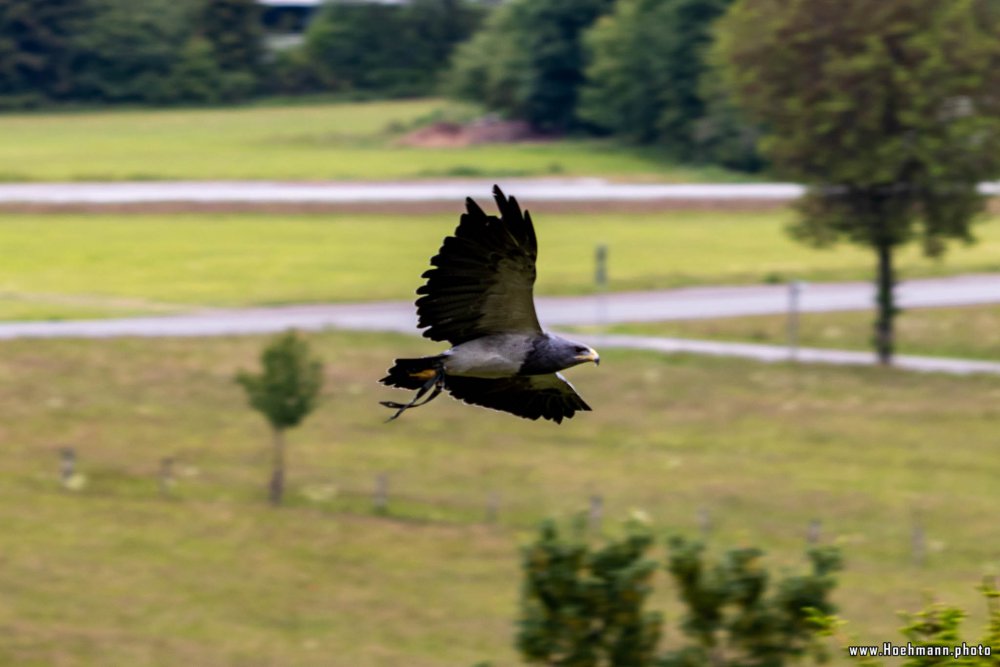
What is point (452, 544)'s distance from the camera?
2522 cm

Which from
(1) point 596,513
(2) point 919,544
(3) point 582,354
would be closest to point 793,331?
(1) point 596,513

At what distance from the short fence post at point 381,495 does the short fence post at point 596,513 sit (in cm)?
343

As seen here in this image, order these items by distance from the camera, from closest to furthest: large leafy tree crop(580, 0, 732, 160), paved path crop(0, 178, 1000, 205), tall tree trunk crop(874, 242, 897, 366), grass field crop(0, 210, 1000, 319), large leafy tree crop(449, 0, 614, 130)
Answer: tall tree trunk crop(874, 242, 897, 366) < grass field crop(0, 210, 1000, 319) < paved path crop(0, 178, 1000, 205) < large leafy tree crop(580, 0, 732, 160) < large leafy tree crop(449, 0, 614, 130)

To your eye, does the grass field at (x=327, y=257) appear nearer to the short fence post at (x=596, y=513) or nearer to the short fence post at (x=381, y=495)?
the short fence post at (x=381, y=495)

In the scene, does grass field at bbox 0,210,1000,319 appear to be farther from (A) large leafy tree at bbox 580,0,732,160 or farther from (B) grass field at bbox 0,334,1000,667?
(A) large leafy tree at bbox 580,0,732,160

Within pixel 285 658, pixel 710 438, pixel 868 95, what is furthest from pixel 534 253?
pixel 868 95

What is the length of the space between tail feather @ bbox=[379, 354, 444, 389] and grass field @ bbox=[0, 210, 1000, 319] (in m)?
31.6

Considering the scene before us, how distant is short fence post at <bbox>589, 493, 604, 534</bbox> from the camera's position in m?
26.0

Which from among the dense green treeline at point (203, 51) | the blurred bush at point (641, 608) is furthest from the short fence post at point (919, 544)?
the dense green treeline at point (203, 51)

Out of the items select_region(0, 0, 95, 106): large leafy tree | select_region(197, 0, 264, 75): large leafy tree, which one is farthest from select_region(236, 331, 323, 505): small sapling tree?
select_region(197, 0, 264, 75): large leafy tree

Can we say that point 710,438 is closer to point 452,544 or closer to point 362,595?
point 452,544

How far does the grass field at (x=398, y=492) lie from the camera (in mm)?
22406

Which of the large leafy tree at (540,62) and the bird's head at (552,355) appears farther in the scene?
the large leafy tree at (540,62)

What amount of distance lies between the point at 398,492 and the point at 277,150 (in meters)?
54.7
